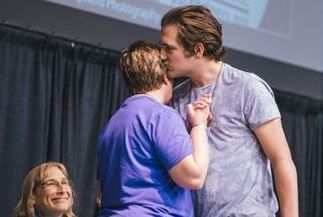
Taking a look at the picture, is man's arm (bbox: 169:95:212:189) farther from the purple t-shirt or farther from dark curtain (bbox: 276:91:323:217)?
→ dark curtain (bbox: 276:91:323:217)

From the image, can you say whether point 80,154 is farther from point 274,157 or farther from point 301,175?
point 274,157

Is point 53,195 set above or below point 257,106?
below

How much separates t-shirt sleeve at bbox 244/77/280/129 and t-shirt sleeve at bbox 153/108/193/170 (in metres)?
0.18

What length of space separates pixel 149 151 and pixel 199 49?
0.26 metres

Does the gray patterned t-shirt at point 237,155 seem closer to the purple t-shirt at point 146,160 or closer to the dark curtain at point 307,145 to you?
the purple t-shirt at point 146,160

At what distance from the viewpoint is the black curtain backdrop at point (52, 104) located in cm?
319

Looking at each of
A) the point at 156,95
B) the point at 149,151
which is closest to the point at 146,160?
the point at 149,151

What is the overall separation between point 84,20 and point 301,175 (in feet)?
6.25

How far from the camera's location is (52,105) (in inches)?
132

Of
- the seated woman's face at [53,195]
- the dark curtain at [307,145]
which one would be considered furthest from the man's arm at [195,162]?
the dark curtain at [307,145]

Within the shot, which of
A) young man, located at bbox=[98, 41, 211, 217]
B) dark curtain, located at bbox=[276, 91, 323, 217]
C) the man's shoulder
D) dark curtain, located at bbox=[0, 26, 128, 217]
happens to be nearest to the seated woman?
dark curtain, located at bbox=[0, 26, 128, 217]

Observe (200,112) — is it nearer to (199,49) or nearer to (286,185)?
(199,49)

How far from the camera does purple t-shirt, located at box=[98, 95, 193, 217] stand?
149 cm

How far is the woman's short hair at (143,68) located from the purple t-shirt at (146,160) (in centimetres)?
4
